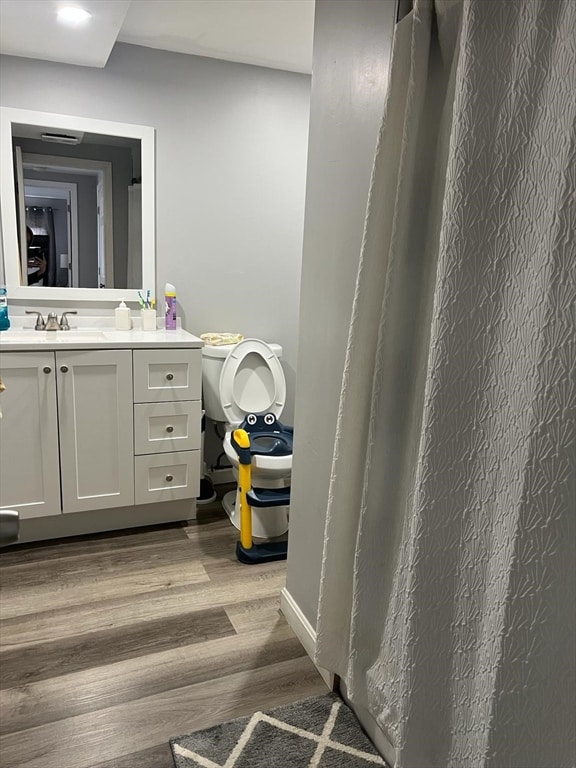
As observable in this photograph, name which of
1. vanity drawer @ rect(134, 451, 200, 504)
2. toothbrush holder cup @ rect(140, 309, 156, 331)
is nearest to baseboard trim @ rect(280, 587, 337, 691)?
vanity drawer @ rect(134, 451, 200, 504)

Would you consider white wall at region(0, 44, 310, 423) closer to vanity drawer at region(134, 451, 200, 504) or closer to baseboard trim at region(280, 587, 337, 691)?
vanity drawer at region(134, 451, 200, 504)

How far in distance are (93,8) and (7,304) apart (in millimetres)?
1303

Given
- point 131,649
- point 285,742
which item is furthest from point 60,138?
point 285,742

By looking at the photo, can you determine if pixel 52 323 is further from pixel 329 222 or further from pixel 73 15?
pixel 329 222

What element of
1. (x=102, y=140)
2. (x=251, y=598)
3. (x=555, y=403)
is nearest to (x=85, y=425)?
(x=251, y=598)

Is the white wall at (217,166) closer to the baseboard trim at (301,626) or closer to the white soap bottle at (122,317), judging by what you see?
the white soap bottle at (122,317)

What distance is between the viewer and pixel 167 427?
97.9 inches

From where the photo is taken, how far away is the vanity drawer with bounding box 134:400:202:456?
242 cm

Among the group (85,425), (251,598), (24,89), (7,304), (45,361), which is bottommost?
(251,598)

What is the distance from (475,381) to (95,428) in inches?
73.4

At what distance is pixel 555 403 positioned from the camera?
2.42 ft

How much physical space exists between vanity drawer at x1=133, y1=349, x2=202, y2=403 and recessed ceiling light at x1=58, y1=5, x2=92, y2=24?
4.11 ft

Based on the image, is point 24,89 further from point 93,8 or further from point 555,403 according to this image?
point 555,403

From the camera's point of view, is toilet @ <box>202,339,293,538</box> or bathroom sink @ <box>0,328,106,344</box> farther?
toilet @ <box>202,339,293,538</box>
